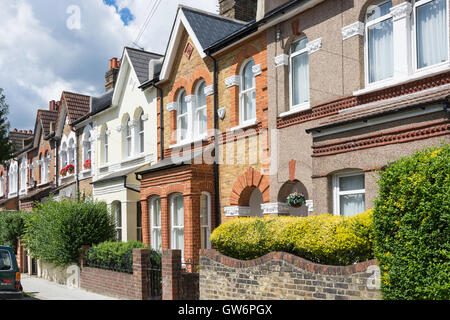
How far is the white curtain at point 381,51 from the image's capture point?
11562 millimetres

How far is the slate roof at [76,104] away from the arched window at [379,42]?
62.7 ft

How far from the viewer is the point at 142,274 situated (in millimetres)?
13906

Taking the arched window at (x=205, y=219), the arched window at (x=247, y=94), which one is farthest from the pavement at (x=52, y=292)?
the arched window at (x=247, y=94)

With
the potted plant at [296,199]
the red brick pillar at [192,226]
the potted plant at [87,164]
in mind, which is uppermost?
the potted plant at [87,164]

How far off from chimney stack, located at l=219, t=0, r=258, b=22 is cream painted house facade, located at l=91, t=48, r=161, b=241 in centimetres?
409

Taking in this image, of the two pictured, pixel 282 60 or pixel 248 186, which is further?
pixel 248 186

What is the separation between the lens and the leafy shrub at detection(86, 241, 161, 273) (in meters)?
15.0

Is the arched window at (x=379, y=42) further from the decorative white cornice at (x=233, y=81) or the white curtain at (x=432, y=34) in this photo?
the decorative white cornice at (x=233, y=81)

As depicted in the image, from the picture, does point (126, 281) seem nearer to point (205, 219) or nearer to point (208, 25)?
point (205, 219)

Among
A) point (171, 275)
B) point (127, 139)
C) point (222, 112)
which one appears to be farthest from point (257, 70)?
point (127, 139)

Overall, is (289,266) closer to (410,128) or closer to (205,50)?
(410,128)

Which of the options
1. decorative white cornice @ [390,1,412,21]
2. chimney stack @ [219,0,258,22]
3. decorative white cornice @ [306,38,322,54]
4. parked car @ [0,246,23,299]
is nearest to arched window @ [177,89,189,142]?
chimney stack @ [219,0,258,22]

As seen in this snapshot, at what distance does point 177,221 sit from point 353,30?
8693 millimetres

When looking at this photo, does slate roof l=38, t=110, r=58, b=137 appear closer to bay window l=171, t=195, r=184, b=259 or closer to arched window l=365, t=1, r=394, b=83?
bay window l=171, t=195, r=184, b=259
